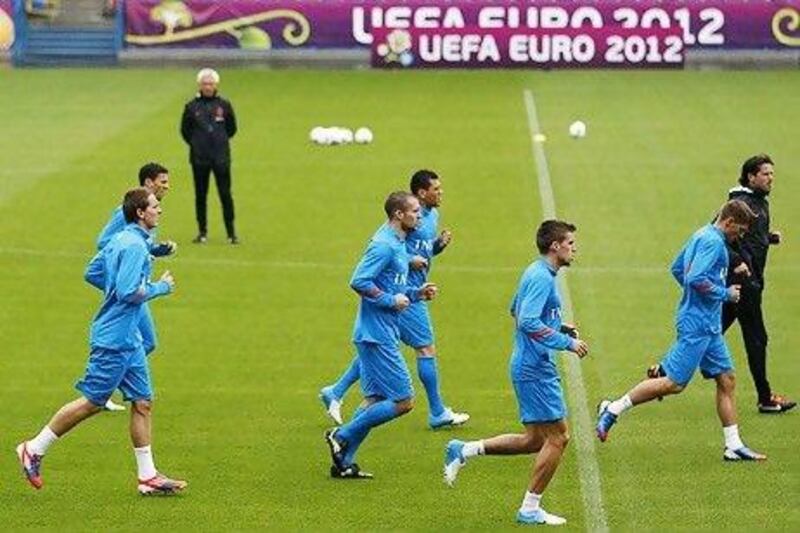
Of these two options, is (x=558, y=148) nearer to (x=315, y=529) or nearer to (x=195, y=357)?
(x=195, y=357)

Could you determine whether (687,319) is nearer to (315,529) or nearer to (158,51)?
(315,529)

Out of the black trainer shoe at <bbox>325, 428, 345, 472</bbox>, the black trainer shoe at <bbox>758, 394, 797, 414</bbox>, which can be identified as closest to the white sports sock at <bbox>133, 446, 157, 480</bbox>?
the black trainer shoe at <bbox>325, 428, 345, 472</bbox>

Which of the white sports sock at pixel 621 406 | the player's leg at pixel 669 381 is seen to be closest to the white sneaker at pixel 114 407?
the player's leg at pixel 669 381

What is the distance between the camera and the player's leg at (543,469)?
17.2m

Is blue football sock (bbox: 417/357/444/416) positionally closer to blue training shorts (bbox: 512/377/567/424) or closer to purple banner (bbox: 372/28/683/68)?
blue training shorts (bbox: 512/377/567/424)

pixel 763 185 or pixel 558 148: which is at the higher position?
pixel 763 185

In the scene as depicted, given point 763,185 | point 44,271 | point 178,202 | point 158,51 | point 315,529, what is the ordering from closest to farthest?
point 315,529 → point 763,185 → point 44,271 → point 178,202 → point 158,51

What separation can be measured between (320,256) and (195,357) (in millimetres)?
6868

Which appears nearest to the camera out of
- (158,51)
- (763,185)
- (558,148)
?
(763,185)

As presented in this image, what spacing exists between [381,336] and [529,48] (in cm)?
3775

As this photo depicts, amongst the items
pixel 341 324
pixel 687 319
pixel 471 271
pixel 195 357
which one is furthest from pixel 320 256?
pixel 687 319

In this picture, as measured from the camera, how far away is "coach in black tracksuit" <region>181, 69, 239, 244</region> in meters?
32.3

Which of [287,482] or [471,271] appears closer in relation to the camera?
[287,482]

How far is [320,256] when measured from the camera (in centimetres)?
3122
